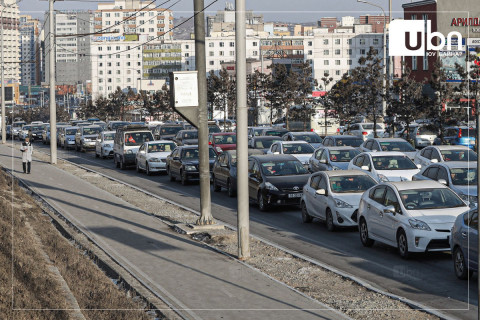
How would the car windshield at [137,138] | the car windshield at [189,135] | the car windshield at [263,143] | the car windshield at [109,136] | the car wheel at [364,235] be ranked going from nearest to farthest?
1. the car wheel at [364,235]
2. the car windshield at [263,143]
3. the car windshield at [137,138]
4. the car windshield at [189,135]
5. the car windshield at [109,136]

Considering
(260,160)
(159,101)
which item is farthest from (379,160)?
(159,101)

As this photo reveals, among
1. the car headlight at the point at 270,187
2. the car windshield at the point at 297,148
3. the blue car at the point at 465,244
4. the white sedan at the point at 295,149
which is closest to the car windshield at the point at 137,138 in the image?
the white sedan at the point at 295,149

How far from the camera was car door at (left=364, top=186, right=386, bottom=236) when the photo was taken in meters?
17.2

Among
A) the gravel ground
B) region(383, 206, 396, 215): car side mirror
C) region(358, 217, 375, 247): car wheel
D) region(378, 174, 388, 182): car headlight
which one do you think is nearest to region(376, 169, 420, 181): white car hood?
region(378, 174, 388, 182): car headlight

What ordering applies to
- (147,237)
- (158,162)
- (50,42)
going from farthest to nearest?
(50,42)
(158,162)
(147,237)

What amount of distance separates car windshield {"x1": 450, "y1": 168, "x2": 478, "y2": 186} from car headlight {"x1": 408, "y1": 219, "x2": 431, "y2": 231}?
6.36 metres

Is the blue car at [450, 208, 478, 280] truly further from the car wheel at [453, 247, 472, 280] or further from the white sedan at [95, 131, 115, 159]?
the white sedan at [95, 131, 115, 159]

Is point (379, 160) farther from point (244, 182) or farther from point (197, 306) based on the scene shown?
point (197, 306)

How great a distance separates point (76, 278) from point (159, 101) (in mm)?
77643

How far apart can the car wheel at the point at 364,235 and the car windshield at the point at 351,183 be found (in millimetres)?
2403

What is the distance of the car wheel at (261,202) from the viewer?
78.6 ft

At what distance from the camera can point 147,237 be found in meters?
18.9

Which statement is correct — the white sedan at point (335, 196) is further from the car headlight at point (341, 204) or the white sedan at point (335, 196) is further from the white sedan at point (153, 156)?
the white sedan at point (153, 156)

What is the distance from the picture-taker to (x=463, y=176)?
2203cm
